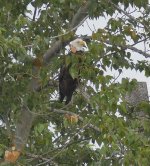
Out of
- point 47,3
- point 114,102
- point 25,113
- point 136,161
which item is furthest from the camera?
point 25,113

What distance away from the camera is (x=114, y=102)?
3.50m

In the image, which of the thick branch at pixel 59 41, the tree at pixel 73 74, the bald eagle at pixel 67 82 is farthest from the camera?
the thick branch at pixel 59 41

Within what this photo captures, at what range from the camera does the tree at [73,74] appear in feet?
11.5

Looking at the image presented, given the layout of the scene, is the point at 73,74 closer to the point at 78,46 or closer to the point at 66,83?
the point at 78,46

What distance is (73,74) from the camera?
358 centimetres

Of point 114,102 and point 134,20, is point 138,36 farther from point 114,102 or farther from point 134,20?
point 114,102

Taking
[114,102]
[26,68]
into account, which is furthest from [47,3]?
[114,102]

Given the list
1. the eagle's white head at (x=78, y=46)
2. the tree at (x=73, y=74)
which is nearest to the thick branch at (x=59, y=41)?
the tree at (x=73, y=74)

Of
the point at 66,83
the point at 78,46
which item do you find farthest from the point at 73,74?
the point at 66,83

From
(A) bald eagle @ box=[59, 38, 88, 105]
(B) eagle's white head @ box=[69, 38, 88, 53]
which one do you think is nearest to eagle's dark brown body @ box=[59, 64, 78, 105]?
(A) bald eagle @ box=[59, 38, 88, 105]

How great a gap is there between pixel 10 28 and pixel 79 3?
69 cm

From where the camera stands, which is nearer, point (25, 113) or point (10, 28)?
point (10, 28)

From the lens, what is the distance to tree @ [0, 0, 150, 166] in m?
3.52

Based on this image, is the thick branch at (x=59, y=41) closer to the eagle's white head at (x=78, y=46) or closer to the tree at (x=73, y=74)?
the tree at (x=73, y=74)
